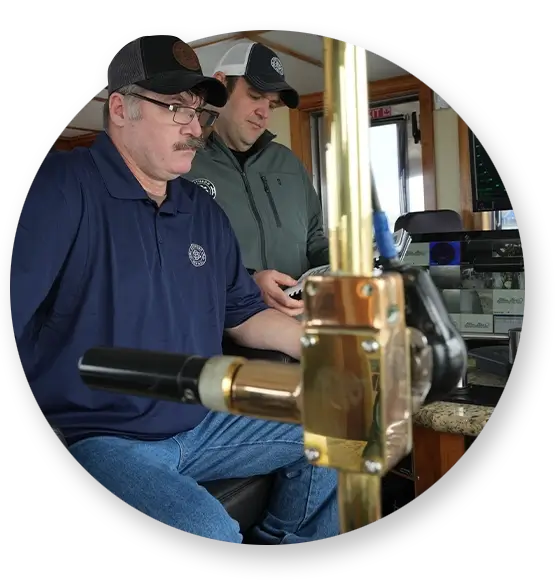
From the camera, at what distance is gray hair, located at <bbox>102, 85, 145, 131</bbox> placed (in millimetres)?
1025

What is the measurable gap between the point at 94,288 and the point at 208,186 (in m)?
0.36

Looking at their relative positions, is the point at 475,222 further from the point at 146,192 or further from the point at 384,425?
the point at 384,425

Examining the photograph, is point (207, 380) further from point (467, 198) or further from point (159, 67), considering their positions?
point (467, 198)

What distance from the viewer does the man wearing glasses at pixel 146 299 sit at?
2.91 ft

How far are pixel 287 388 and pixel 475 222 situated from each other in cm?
99

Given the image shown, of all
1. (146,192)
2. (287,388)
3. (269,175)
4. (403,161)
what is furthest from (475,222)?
(287,388)

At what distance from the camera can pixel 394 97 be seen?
118cm

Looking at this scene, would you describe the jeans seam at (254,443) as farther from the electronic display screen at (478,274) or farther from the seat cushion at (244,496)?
the electronic display screen at (478,274)

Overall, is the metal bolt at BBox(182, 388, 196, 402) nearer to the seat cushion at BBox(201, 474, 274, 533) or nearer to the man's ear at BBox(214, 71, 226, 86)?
the seat cushion at BBox(201, 474, 274, 533)

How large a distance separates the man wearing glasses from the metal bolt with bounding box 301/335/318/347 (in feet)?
1.80

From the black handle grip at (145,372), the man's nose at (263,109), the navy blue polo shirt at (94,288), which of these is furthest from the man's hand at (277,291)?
the black handle grip at (145,372)

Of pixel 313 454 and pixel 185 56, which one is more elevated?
pixel 185 56

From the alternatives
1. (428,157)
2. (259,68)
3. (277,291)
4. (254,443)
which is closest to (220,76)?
(259,68)

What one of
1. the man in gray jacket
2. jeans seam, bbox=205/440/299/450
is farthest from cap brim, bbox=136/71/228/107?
jeans seam, bbox=205/440/299/450
